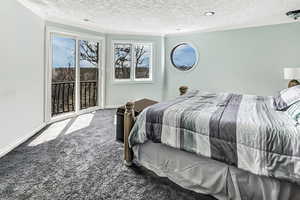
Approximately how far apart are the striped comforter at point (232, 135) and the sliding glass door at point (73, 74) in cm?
312

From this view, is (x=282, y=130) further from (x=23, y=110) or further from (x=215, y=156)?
(x=23, y=110)

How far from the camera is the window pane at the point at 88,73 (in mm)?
5129

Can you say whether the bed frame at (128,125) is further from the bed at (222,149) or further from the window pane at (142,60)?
the window pane at (142,60)

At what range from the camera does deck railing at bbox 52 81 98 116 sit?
4715 millimetres

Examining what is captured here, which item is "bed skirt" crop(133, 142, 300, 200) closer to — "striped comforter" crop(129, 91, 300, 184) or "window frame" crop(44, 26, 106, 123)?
"striped comforter" crop(129, 91, 300, 184)

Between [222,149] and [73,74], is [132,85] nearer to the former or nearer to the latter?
[73,74]

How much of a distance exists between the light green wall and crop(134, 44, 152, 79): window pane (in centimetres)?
20

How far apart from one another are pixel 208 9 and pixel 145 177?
10.1 feet

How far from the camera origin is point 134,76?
614 cm

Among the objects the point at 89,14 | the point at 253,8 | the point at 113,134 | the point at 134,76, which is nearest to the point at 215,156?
the point at 113,134

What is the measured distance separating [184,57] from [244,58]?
1671 mm

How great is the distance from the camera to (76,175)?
221 cm

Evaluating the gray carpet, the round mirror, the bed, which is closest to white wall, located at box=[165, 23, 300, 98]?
the round mirror

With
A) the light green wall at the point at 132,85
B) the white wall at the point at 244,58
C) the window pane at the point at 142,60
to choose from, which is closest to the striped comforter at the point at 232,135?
the white wall at the point at 244,58
